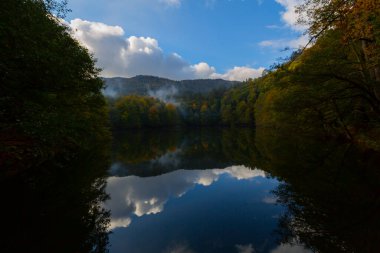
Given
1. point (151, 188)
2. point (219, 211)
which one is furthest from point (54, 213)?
point (219, 211)

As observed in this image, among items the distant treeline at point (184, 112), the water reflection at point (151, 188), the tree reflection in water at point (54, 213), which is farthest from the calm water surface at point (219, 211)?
the distant treeline at point (184, 112)

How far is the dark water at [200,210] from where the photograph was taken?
8984 millimetres

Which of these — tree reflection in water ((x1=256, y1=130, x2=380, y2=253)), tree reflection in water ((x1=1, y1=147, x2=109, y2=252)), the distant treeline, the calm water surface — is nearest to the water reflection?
the calm water surface

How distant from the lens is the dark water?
8984mm

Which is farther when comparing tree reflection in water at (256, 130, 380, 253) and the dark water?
the dark water

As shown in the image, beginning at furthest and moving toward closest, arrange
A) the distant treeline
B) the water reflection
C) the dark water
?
the distant treeline < the water reflection < the dark water

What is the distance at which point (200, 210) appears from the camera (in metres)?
13.0

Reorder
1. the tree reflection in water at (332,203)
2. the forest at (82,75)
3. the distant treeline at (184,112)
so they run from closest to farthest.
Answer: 1. the tree reflection in water at (332,203)
2. the forest at (82,75)
3. the distant treeline at (184,112)

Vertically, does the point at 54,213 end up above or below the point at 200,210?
above

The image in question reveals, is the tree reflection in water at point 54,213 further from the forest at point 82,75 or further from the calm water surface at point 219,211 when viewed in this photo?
the forest at point 82,75

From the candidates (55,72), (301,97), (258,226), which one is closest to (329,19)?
(301,97)

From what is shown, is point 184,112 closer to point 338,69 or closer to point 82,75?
point 82,75

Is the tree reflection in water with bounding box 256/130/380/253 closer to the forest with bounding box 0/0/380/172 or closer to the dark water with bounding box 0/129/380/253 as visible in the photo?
the dark water with bounding box 0/129/380/253

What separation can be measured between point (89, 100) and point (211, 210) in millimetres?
23042
